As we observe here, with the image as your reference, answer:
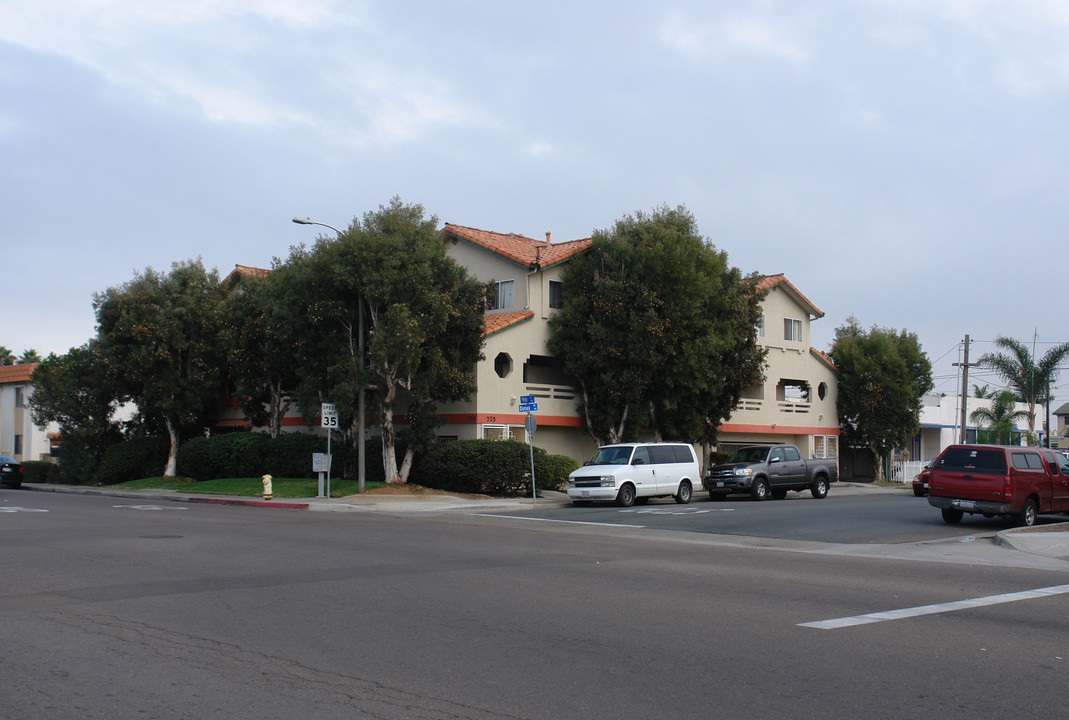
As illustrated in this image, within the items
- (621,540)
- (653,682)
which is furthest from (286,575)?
(621,540)

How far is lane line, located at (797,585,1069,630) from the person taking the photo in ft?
28.8

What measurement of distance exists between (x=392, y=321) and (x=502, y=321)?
20.0 feet

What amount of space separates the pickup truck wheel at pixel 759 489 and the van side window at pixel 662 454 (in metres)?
3.54

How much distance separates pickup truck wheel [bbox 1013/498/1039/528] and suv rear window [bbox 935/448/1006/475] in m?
1.05

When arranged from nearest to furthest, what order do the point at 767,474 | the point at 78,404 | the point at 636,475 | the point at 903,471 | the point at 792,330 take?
the point at 636,475, the point at 767,474, the point at 78,404, the point at 792,330, the point at 903,471

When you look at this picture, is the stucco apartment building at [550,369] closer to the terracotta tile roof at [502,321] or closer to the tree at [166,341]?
the terracotta tile roof at [502,321]

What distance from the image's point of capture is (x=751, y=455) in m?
30.9

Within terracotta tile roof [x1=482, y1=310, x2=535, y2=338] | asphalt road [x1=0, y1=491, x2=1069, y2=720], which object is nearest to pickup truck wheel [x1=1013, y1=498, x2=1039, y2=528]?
asphalt road [x1=0, y1=491, x2=1069, y2=720]

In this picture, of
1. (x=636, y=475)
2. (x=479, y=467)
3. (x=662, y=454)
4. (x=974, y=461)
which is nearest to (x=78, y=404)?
(x=479, y=467)

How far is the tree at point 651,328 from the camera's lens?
1275 inches

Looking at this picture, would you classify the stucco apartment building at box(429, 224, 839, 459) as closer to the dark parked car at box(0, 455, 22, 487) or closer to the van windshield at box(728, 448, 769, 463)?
the van windshield at box(728, 448, 769, 463)

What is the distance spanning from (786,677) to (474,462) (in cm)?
2328

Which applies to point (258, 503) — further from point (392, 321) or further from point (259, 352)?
point (259, 352)

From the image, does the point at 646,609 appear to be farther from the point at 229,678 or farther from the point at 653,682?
the point at 229,678
